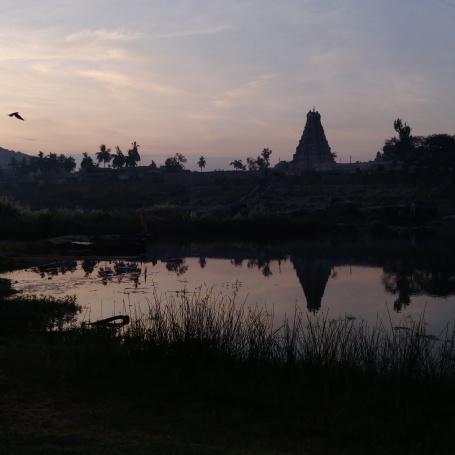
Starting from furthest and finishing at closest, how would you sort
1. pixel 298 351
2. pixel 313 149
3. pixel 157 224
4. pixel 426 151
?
1. pixel 313 149
2. pixel 426 151
3. pixel 157 224
4. pixel 298 351

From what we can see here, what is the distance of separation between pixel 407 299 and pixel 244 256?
1341cm

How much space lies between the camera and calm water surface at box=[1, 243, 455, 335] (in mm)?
15633

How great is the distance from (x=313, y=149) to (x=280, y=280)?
271 feet

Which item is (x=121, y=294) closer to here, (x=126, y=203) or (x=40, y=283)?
(x=40, y=283)

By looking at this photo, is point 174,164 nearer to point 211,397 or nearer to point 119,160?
point 119,160

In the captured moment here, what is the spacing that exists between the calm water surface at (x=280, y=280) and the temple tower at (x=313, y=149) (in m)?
68.5

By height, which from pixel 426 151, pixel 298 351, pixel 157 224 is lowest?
pixel 298 351

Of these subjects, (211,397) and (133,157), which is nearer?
(211,397)

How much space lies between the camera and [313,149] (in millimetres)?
101750

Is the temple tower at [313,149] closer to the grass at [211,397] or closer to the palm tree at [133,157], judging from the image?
the palm tree at [133,157]

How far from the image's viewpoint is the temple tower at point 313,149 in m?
101

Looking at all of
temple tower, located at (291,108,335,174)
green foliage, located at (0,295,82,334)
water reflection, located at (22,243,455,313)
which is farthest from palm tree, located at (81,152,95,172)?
green foliage, located at (0,295,82,334)

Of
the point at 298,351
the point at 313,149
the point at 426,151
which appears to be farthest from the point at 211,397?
→ the point at 313,149

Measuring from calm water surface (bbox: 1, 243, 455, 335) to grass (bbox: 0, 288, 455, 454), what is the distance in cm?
328
